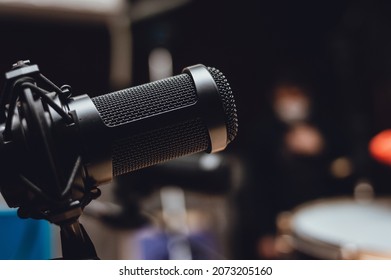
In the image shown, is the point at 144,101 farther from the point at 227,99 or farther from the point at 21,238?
the point at 21,238

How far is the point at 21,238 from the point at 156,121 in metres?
0.34

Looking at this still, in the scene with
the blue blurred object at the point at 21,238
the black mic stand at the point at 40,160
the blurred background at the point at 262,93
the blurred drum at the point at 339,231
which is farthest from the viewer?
the blurred background at the point at 262,93

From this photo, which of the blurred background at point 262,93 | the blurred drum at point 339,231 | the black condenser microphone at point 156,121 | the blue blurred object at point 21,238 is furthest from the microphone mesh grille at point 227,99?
the blurred drum at point 339,231

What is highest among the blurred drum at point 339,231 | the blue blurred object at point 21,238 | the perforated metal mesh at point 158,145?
the perforated metal mesh at point 158,145

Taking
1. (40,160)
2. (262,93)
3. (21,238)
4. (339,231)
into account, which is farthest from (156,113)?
(262,93)

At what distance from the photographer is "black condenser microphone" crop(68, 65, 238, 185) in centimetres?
57

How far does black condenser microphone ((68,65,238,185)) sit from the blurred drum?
79 cm

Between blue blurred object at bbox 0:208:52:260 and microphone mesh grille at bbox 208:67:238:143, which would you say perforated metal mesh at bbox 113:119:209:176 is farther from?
blue blurred object at bbox 0:208:52:260

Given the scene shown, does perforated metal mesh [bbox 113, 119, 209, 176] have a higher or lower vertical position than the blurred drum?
higher

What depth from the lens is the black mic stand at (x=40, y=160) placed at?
52cm

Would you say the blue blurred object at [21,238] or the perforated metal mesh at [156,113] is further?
the blue blurred object at [21,238]

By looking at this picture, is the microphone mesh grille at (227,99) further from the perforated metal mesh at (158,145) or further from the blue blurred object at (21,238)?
the blue blurred object at (21,238)

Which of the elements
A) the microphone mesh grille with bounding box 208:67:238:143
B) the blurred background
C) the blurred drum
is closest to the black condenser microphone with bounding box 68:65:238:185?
the microphone mesh grille with bounding box 208:67:238:143
